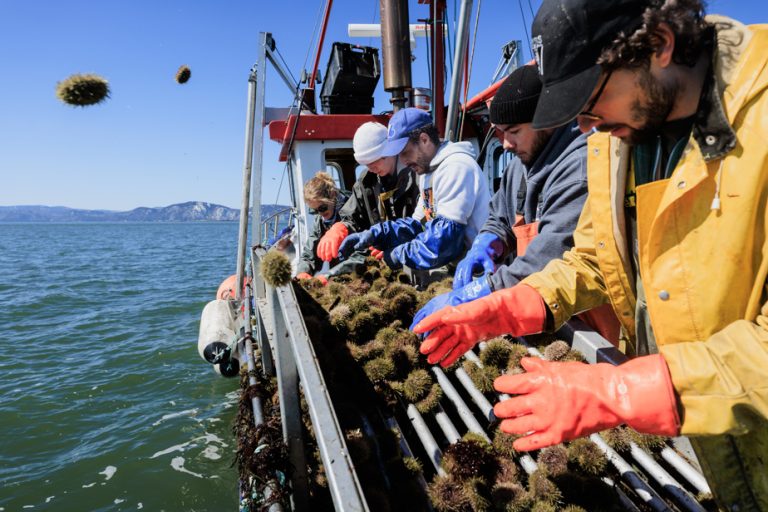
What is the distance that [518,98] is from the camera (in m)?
2.31

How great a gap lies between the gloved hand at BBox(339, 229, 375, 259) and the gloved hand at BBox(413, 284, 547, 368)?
89.1 inches

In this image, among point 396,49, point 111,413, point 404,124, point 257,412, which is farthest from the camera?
point 111,413

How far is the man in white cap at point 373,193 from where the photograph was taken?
→ 165 inches

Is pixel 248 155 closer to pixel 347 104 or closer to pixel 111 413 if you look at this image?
pixel 347 104

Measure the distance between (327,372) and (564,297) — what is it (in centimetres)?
145

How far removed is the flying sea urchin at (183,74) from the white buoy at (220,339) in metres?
3.19

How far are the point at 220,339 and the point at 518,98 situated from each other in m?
5.24

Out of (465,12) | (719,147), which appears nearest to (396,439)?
(719,147)

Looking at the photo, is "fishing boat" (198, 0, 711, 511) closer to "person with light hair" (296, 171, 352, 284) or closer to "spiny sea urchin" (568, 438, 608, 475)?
"spiny sea urchin" (568, 438, 608, 475)

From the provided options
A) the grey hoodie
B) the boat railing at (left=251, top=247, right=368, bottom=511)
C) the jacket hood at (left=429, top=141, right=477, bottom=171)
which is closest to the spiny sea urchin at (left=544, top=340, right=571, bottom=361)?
the grey hoodie

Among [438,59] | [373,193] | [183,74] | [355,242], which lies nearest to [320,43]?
[438,59]

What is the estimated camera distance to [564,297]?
181 centimetres

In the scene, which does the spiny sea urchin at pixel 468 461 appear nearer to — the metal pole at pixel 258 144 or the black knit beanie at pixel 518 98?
the black knit beanie at pixel 518 98

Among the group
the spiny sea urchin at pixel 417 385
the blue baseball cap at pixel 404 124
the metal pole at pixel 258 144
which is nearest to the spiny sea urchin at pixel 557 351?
the spiny sea urchin at pixel 417 385
